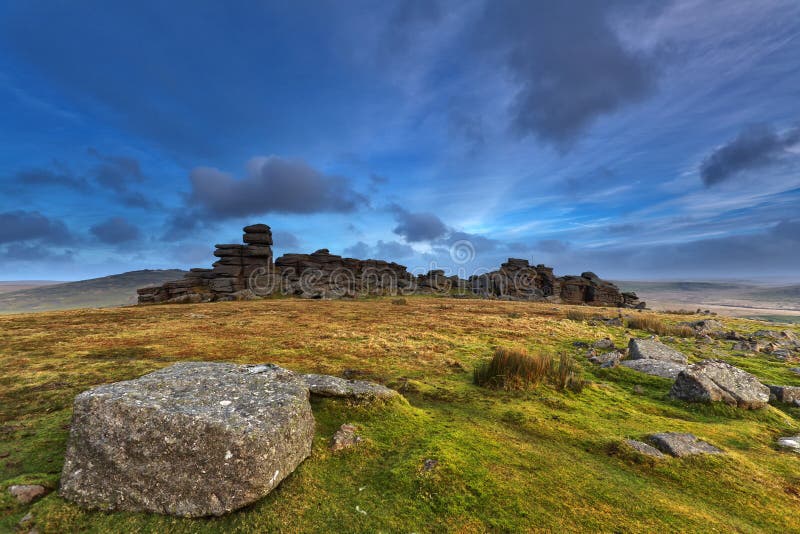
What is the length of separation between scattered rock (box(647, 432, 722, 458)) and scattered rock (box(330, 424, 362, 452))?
4649mm

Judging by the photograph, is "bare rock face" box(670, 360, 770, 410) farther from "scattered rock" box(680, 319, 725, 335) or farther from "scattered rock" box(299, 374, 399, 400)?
"scattered rock" box(680, 319, 725, 335)

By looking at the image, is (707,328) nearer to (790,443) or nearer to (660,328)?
(660,328)

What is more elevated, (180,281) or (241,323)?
(180,281)

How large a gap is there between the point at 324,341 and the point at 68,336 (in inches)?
439

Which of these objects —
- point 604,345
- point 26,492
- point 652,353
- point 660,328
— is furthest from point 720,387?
point 660,328

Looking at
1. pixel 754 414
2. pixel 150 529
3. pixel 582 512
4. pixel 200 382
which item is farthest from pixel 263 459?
pixel 754 414

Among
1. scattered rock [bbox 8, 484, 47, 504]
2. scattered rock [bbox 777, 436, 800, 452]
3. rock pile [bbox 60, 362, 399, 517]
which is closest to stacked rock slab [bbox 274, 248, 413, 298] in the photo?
scattered rock [bbox 8, 484, 47, 504]

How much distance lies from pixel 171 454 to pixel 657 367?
11.6m

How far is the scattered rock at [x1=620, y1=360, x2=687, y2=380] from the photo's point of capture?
9.27m

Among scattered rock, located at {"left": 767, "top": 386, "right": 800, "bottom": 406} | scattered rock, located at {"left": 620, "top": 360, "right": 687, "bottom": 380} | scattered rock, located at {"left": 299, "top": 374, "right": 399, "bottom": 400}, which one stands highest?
scattered rock, located at {"left": 299, "top": 374, "right": 399, "bottom": 400}

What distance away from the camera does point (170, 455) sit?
12.0 feet

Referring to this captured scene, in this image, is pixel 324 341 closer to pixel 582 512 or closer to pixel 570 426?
pixel 570 426

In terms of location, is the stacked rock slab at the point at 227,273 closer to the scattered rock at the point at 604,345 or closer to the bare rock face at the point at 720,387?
the scattered rock at the point at 604,345

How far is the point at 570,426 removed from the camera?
237 inches
